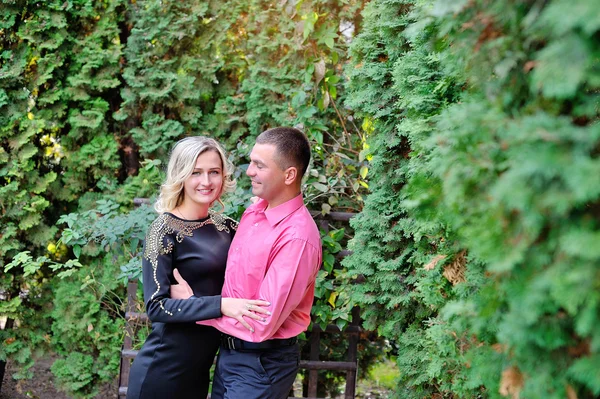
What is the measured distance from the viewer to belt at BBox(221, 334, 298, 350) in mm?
2430

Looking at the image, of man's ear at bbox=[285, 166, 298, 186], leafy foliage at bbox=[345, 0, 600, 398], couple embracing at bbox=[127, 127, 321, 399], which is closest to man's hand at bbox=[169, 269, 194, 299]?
couple embracing at bbox=[127, 127, 321, 399]

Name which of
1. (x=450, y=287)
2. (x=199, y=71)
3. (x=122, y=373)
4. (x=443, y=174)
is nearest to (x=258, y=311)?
(x=450, y=287)

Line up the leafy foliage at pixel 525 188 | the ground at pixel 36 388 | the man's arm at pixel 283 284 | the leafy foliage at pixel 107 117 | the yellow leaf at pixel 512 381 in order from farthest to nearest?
the ground at pixel 36 388 < the leafy foliage at pixel 107 117 < the man's arm at pixel 283 284 < the yellow leaf at pixel 512 381 < the leafy foliage at pixel 525 188

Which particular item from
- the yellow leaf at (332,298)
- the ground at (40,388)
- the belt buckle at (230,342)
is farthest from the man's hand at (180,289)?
the ground at (40,388)

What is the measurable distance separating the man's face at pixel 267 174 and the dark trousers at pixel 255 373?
69 cm

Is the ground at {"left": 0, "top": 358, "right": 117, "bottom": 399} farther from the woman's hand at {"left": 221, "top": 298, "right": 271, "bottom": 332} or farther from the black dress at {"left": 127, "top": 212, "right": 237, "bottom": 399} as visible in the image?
the woman's hand at {"left": 221, "top": 298, "right": 271, "bottom": 332}

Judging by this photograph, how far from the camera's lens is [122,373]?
3.80 m

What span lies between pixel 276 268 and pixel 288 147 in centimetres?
57

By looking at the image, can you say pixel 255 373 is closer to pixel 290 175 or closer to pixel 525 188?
pixel 290 175

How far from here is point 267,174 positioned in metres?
2.51

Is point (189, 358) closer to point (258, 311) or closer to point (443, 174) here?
point (258, 311)

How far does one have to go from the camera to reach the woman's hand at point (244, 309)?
7.47ft

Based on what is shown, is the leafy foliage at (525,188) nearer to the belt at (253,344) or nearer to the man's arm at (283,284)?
the man's arm at (283,284)

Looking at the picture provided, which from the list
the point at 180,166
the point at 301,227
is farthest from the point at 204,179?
the point at 301,227
